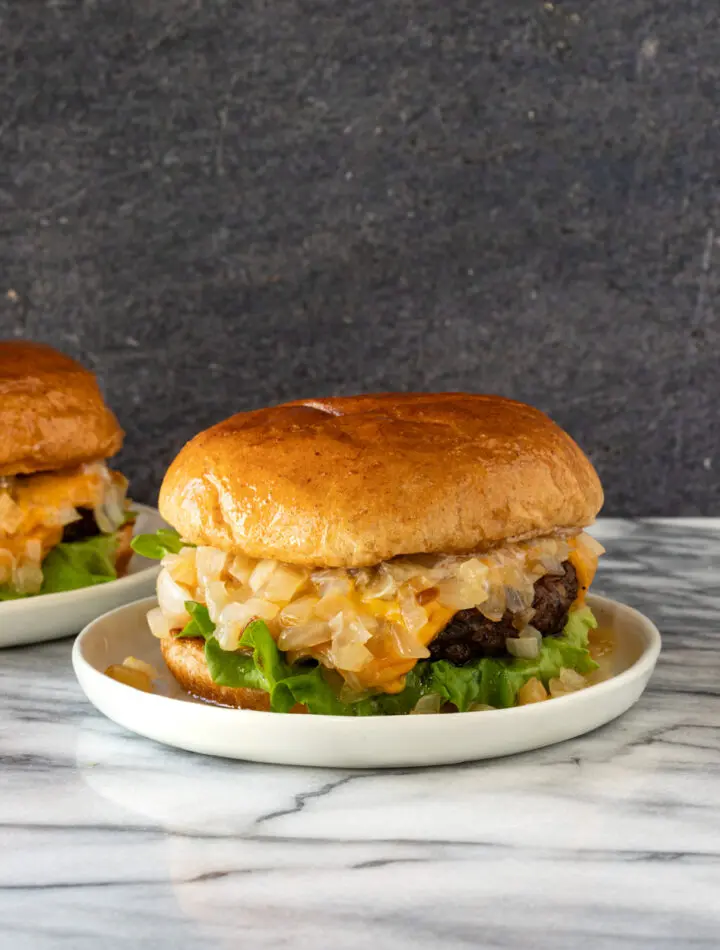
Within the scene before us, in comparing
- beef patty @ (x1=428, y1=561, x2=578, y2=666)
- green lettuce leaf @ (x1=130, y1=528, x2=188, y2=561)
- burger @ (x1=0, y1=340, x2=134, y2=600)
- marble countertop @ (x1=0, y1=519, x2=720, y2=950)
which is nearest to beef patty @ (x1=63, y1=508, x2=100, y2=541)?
burger @ (x1=0, y1=340, x2=134, y2=600)

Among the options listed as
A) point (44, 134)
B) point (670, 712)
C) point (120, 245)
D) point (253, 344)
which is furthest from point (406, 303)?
point (670, 712)

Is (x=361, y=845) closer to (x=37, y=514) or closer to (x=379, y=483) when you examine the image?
(x=379, y=483)

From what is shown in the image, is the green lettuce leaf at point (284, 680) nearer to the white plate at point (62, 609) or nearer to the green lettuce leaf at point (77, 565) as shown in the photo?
the white plate at point (62, 609)

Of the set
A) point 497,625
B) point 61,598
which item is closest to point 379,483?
point 497,625

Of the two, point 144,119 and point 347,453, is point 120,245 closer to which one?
point 144,119

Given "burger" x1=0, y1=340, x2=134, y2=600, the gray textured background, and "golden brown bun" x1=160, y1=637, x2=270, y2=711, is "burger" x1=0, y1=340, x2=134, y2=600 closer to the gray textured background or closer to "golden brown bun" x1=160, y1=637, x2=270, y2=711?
"golden brown bun" x1=160, y1=637, x2=270, y2=711
